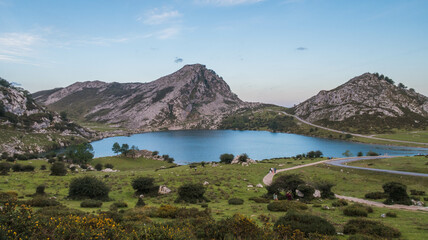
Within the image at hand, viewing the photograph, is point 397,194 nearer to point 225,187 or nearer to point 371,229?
point 371,229

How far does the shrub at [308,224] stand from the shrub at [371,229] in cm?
142

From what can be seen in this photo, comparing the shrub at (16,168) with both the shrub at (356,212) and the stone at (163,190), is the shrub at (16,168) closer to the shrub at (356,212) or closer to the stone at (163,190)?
the stone at (163,190)

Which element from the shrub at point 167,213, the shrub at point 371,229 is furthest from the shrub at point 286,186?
the shrub at point 371,229

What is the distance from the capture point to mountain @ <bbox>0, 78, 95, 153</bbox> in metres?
133

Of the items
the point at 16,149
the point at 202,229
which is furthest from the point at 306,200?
the point at 16,149

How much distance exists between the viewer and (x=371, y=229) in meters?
15.7

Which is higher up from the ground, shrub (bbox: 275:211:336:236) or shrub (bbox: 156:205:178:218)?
shrub (bbox: 275:211:336:236)

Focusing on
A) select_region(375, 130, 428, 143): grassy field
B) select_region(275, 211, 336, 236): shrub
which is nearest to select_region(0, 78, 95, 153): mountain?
select_region(275, 211, 336, 236): shrub

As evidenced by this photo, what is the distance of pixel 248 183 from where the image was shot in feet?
157

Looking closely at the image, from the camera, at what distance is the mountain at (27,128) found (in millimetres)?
133387

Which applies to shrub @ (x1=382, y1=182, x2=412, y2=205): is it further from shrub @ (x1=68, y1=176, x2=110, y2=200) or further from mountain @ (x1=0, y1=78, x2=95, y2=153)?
mountain @ (x1=0, y1=78, x2=95, y2=153)

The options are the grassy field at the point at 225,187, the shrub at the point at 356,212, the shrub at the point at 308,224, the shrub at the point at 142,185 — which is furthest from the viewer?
the shrub at the point at 142,185

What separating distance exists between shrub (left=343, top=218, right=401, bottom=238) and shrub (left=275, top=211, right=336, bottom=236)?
4.67ft

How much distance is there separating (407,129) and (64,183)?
808 ft
